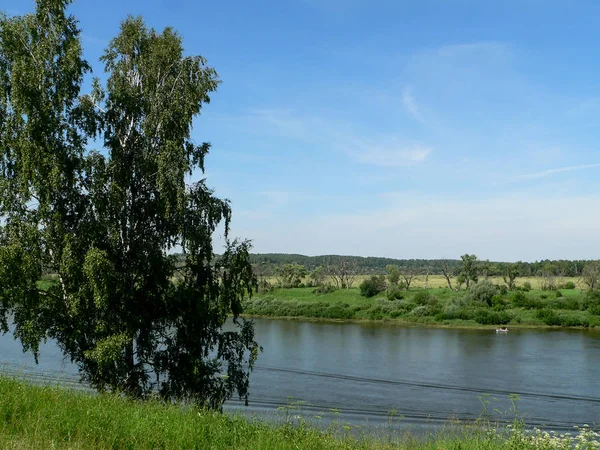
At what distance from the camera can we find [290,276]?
249 feet

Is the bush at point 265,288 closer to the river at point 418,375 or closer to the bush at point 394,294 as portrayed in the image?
the bush at point 394,294

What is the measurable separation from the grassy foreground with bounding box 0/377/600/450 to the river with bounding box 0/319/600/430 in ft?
26.6

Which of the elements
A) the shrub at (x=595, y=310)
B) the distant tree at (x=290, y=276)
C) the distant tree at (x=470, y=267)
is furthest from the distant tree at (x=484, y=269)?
the distant tree at (x=290, y=276)

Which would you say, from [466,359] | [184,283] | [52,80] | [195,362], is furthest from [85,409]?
[466,359]

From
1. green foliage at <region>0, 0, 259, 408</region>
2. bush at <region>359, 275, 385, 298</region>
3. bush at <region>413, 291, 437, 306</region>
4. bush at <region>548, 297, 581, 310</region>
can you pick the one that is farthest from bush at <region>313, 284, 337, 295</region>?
green foliage at <region>0, 0, 259, 408</region>

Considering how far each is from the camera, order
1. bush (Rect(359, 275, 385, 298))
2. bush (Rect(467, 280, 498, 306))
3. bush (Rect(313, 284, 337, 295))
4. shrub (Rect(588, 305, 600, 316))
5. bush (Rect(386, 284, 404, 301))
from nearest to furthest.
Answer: shrub (Rect(588, 305, 600, 316))
bush (Rect(467, 280, 498, 306))
bush (Rect(386, 284, 404, 301))
bush (Rect(359, 275, 385, 298))
bush (Rect(313, 284, 337, 295))

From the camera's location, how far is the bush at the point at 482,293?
5578cm

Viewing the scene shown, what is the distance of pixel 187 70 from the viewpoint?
1455cm

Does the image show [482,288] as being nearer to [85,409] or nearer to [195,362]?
[195,362]

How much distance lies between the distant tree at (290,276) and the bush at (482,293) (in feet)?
79.5

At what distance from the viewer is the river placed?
72.4 ft

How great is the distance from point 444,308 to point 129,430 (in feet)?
168

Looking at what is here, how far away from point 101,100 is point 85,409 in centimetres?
922

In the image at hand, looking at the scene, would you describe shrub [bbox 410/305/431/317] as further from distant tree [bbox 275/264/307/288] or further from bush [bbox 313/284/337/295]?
distant tree [bbox 275/264/307/288]
